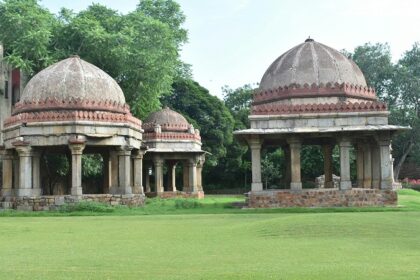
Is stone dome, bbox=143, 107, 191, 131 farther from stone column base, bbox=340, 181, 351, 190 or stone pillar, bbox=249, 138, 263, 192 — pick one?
stone column base, bbox=340, 181, 351, 190

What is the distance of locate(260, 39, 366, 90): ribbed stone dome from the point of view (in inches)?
926

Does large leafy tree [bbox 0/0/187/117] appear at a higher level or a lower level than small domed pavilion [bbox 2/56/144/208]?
higher

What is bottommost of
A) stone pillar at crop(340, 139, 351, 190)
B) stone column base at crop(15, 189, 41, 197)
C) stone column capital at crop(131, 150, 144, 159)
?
stone column base at crop(15, 189, 41, 197)

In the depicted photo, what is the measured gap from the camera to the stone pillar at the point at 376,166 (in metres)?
23.2

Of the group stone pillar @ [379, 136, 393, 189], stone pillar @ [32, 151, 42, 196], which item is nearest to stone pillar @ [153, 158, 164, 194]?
stone pillar @ [32, 151, 42, 196]

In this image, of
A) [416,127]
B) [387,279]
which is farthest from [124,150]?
[416,127]

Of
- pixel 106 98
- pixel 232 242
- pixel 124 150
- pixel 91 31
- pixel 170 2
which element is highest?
pixel 170 2

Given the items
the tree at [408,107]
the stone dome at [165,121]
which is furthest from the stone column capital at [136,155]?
the tree at [408,107]

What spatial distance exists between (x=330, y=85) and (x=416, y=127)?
104 feet

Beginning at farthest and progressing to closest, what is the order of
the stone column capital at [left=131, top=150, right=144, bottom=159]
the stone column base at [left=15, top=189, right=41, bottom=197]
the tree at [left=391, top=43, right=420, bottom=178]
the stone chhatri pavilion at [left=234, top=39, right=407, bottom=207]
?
the tree at [left=391, top=43, right=420, bottom=178] < the stone column capital at [left=131, top=150, right=144, bottom=159] < the stone column base at [left=15, top=189, right=41, bottom=197] < the stone chhatri pavilion at [left=234, top=39, right=407, bottom=207]

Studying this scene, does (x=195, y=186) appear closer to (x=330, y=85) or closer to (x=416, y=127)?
(x=330, y=85)

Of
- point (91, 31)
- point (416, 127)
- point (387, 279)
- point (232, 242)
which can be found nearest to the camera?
point (387, 279)

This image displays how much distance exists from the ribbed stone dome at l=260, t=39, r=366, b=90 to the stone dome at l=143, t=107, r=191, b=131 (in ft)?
41.0

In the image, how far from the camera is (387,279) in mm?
6688
